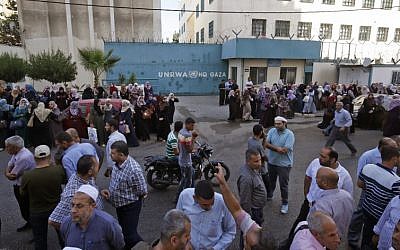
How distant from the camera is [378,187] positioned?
12.2 ft

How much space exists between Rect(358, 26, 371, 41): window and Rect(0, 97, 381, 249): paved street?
71.0 feet

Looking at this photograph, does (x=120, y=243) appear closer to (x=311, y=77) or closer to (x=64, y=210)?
(x=64, y=210)

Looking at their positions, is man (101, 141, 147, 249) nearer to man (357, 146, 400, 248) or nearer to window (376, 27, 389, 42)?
man (357, 146, 400, 248)

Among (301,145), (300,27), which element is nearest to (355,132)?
(301,145)

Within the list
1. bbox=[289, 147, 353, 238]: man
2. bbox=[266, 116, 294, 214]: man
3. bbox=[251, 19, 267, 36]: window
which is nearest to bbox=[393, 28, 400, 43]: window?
bbox=[251, 19, 267, 36]: window

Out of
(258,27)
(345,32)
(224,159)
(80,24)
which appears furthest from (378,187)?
(80,24)

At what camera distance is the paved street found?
518 cm

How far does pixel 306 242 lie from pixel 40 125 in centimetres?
868

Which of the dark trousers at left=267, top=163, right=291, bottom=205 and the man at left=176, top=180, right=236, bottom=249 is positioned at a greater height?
the man at left=176, top=180, right=236, bottom=249

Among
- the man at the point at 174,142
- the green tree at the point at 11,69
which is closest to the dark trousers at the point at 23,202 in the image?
the man at the point at 174,142

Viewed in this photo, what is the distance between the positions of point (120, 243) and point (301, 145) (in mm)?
8982

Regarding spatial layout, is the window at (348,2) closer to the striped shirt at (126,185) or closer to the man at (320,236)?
the striped shirt at (126,185)

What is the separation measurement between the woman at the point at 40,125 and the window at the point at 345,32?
3102 centimetres

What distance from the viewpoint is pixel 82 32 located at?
31.3 m
